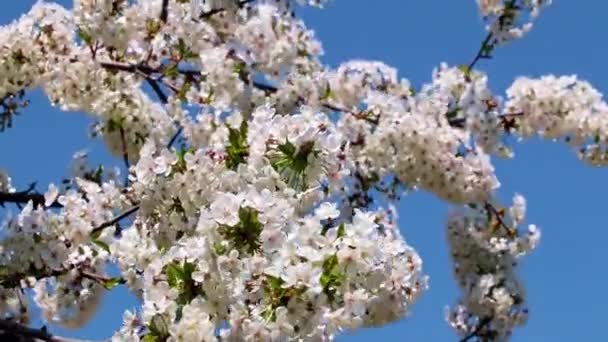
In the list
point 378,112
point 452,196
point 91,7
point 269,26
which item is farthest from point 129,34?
point 452,196

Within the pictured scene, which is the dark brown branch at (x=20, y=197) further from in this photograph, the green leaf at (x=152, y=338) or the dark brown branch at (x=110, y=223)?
the green leaf at (x=152, y=338)

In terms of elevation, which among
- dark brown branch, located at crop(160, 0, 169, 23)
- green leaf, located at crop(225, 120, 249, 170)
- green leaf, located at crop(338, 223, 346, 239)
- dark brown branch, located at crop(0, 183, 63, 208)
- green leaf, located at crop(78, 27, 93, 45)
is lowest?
green leaf, located at crop(338, 223, 346, 239)

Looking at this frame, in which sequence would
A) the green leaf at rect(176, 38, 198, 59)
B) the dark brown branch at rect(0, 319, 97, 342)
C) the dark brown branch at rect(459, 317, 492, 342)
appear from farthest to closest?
the dark brown branch at rect(459, 317, 492, 342), the green leaf at rect(176, 38, 198, 59), the dark brown branch at rect(0, 319, 97, 342)

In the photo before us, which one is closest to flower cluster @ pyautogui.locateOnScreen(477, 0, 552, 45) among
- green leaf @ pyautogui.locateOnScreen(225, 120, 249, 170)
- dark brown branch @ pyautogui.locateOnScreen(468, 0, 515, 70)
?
dark brown branch @ pyautogui.locateOnScreen(468, 0, 515, 70)

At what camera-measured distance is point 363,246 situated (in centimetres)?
383

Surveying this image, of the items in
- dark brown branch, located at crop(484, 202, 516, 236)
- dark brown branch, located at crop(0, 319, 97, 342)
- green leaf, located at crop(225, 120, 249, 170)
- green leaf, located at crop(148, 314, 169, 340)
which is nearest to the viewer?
green leaf, located at crop(148, 314, 169, 340)

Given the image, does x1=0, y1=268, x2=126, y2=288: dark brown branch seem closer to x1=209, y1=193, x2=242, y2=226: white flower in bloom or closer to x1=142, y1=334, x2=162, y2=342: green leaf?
x1=142, y1=334, x2=162, y2=342: green leaf

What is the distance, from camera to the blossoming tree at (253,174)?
3.82 m

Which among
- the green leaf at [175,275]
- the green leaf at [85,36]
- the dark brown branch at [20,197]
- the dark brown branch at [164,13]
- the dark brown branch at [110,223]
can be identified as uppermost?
the dark brown branch at [164,13]

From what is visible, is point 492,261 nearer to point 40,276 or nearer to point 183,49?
point 183,49

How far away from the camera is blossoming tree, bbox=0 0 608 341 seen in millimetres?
3820

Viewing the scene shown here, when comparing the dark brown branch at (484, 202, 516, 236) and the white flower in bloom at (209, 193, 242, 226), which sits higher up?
the dark brown branch at (484, 202, 516, 236)

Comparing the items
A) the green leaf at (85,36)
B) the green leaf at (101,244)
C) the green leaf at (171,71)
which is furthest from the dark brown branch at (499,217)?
the green leaf at (101,244)

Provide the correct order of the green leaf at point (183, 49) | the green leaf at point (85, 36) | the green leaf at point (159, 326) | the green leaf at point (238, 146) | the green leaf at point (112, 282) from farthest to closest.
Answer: the green leaf at point (183, 49) → the green leaf at point (85, 36) → the green leaf at point (112, 282) → the green leaf at point (238, 146) → the green leaf at point (159, 326)
